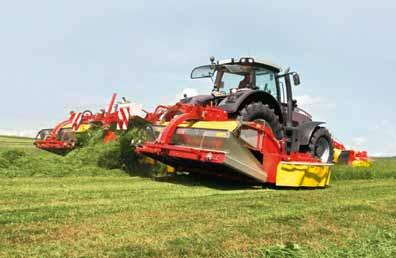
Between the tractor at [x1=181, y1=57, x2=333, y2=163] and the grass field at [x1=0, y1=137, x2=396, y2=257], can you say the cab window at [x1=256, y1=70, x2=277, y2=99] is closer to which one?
the tractor at [x1=181, y1=57, x2=333, y2=163]

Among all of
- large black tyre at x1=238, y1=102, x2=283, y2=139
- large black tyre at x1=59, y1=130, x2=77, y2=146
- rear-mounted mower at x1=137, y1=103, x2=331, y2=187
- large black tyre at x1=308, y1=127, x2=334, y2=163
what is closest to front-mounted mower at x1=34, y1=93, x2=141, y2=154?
large black tyre at x1=59, y1=130, x2=77, y2=146

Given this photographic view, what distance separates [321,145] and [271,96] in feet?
6.57

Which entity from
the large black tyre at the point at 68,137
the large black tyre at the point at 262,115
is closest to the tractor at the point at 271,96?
the large black tyre at the point at 262,115

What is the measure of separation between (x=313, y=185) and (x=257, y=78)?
104 inches

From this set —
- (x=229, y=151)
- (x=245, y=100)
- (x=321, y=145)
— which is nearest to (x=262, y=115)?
(x=245, y=100)

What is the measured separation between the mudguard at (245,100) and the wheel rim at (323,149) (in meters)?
1.39

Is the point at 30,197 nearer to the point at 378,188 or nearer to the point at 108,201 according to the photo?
the point at 108,201

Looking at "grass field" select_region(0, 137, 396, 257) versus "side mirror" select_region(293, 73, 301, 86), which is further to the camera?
"side mirror" select_region(293, 73, 301, 86)

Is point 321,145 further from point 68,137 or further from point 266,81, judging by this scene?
point 68,137

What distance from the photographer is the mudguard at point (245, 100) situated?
8.74 metres

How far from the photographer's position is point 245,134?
818cm

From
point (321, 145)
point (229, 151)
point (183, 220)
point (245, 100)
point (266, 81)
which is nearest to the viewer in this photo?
point (183, 220)

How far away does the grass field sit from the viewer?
3.69 meters

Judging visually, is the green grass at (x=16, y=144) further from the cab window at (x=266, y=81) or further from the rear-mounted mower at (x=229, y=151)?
the cab window at (x=266, y=81)
